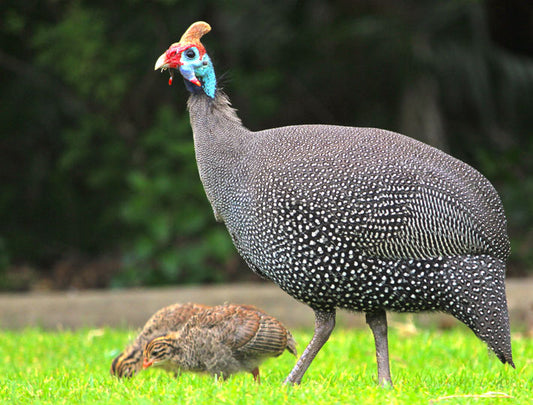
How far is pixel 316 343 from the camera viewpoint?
178 inches

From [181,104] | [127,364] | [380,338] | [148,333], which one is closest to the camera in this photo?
[380,338]

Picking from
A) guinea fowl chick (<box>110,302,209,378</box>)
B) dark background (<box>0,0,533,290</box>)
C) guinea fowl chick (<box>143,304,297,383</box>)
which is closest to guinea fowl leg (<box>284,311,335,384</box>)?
guinea fowl chick (<box>143,304,297,383</box>)

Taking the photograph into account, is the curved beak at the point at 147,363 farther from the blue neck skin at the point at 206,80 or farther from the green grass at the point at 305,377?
the blue neck skin at the point at 206,80

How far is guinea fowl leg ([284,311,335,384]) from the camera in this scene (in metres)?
4.46

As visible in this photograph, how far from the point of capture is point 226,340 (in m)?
4.77

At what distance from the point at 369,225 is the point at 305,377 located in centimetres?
120

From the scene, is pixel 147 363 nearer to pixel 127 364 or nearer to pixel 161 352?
pixel 161 352

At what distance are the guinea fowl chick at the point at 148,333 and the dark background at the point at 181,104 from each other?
10.9ft

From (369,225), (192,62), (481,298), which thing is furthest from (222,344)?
(192,62)

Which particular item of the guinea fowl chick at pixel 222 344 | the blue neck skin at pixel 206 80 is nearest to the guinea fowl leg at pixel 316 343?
the guinea fowl chick at pixel 222 344

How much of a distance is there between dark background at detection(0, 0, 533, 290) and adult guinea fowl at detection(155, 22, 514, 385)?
4363 mm

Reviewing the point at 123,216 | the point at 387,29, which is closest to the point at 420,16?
the point at 387,29

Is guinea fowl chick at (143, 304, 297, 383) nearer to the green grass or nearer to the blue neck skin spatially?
the green grass

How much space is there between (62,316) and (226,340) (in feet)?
11.0
